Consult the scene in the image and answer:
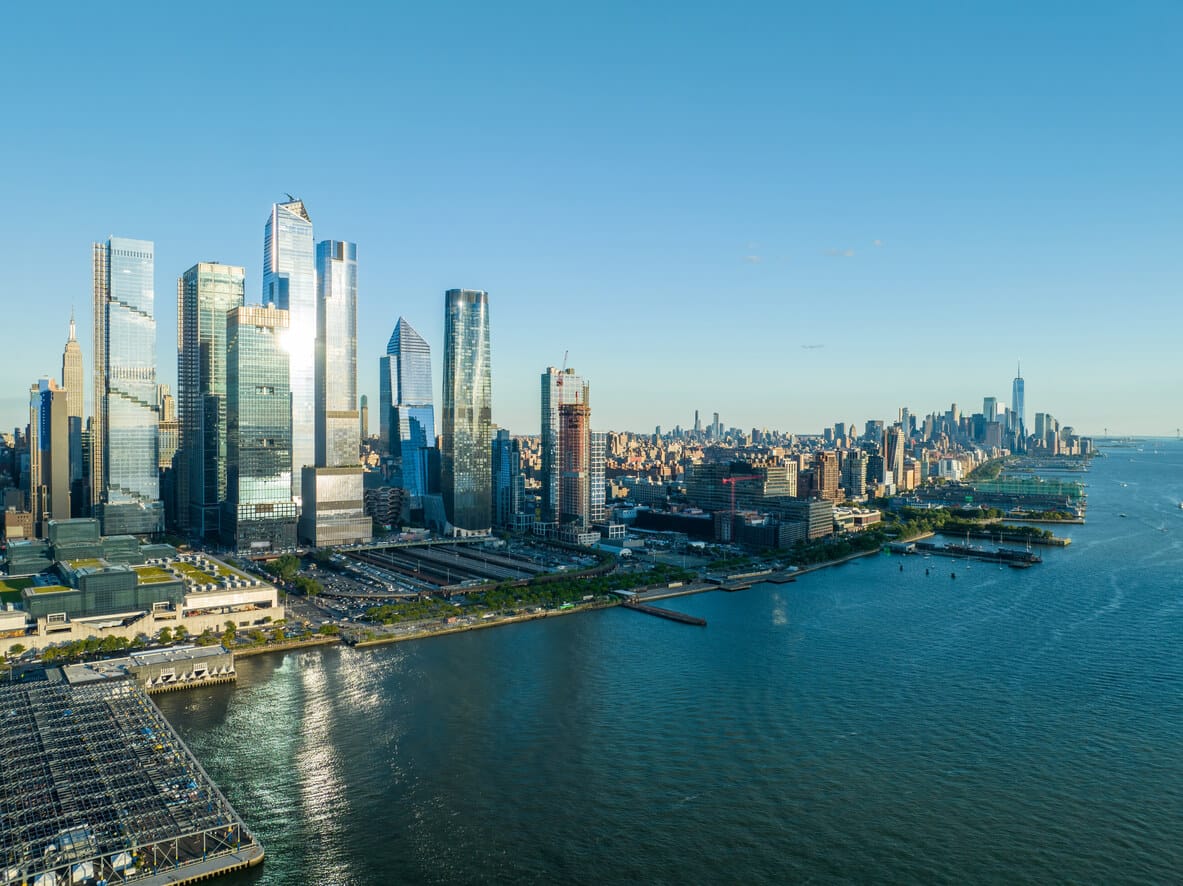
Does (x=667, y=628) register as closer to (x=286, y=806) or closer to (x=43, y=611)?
(x=286, y=806)

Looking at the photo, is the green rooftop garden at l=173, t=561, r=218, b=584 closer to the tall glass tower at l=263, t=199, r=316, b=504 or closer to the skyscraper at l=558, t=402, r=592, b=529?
the skyscraper at l=558, t=402, r=592, b=529

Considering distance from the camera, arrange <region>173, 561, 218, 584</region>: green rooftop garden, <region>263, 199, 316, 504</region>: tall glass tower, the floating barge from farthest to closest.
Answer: <region>263, 199, 316, 504</region>: tall glass tower, the floating barge, <region>173, 561, 218, 584</region>: green rooftop garden

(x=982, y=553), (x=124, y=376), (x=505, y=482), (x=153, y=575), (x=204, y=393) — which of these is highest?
(x=124, y=376)

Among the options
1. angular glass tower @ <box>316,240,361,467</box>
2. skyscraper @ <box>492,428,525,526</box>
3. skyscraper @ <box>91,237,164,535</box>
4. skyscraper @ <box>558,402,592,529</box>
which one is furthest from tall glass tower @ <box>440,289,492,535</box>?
angular glass tower @ <box>316,240,361,467</box>

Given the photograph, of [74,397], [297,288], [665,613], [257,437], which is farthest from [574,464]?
[74,397]

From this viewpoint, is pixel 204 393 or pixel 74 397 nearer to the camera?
pixel 204 393

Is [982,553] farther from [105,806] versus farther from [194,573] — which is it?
[105,806]
